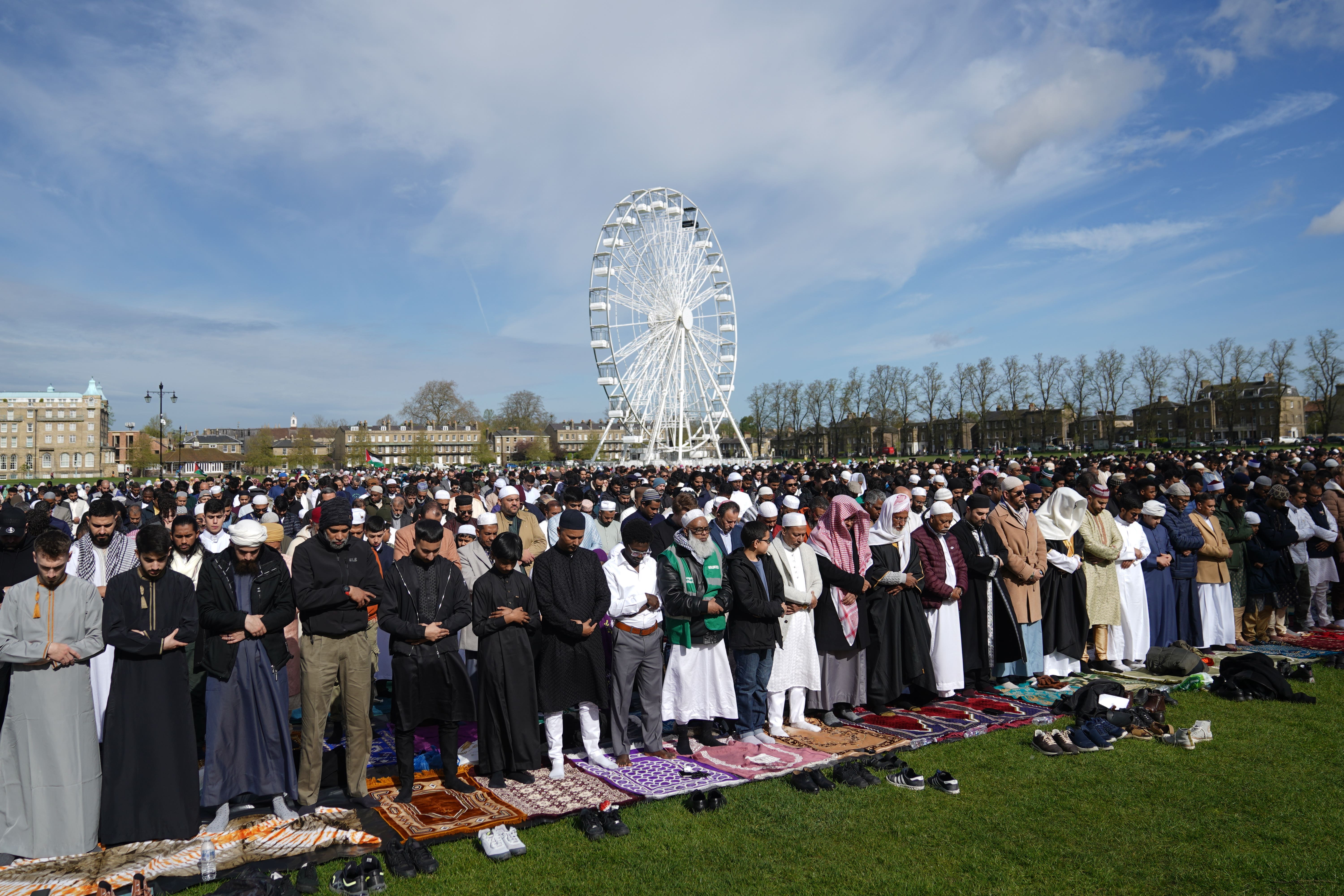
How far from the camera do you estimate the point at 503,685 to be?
6.12m

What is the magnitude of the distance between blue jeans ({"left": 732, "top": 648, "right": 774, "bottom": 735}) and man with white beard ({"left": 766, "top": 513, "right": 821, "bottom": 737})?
Answer: 0.26ft

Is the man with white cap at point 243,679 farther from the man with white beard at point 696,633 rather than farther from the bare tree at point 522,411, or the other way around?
the bare tree at point 522,411

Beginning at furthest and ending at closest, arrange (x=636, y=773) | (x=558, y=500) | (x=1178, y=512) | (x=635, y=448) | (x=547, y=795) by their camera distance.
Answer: (x=635, y=448), (x=558, y=500), (x=1178, y=512), (x=636, y=773), (x=547, y=795)

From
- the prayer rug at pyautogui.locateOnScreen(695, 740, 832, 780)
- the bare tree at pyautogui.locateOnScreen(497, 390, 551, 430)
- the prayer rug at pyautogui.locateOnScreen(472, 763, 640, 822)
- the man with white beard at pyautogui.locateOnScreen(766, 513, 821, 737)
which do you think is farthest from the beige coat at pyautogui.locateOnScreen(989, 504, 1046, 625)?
the bare tree at pyautogui.locateOnScreen(497, 390, 551, 430)

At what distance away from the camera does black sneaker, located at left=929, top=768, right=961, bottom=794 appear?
5723mm

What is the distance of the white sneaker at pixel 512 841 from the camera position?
4961 millimetres

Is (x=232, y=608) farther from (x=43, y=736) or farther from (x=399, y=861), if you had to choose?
(x=399, y=861)

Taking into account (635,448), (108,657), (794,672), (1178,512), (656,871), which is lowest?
(656,871)

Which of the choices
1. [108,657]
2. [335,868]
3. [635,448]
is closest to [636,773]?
[335,868]

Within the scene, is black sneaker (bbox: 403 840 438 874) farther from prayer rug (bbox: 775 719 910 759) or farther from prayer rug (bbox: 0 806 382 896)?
prayer rug (bbox: 775 719 910 759)

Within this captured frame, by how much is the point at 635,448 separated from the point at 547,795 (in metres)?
45.4

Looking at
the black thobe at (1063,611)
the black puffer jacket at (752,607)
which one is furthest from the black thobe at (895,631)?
the black thobe at (1063,611)

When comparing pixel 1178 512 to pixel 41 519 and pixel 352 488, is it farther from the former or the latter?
pixel 352 488

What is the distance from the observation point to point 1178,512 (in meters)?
10.2
